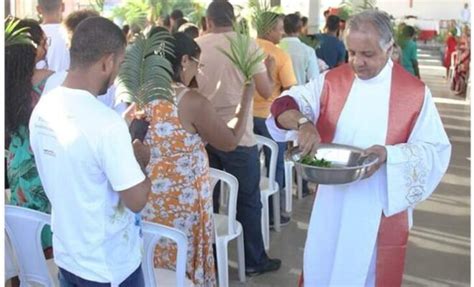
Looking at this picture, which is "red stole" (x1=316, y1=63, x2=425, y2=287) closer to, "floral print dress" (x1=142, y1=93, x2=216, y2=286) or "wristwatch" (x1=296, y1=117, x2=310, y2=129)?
"wristwatch" (x1=296, y1=117, x2=310, y2=129)

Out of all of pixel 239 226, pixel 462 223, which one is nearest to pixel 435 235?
pixel 462 223

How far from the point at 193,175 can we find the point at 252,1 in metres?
2.22

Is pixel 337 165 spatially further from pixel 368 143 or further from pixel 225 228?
pixel 225 228

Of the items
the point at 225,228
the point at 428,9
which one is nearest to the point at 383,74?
the point at 225,228

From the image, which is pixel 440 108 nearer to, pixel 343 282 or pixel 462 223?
pixel 462 223

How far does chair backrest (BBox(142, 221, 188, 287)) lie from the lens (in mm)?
2441

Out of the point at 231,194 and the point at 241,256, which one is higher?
the point at 231,194

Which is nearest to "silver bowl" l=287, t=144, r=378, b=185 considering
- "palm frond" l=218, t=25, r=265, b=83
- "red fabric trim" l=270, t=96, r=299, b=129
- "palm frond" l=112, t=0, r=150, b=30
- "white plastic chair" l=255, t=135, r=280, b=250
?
"red fabric trim" l=270, t=96, r=299, b=129

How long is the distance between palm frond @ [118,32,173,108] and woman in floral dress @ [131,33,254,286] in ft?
0.35

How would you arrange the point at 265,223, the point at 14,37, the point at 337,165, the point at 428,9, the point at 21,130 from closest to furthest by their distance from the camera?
the point at 337,165 → the point at 21,130 → the point at 14,37 → the point at 265,223 → the point at 428,9

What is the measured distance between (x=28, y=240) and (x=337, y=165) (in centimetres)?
116

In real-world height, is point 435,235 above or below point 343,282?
Result: below

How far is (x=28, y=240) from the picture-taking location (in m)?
2.48

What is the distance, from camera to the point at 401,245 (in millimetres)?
2490
